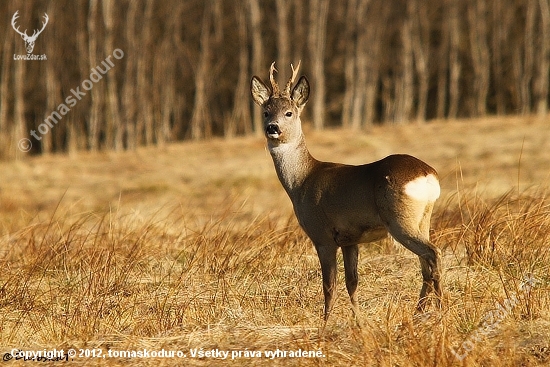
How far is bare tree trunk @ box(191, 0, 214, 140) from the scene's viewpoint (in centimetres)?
3173

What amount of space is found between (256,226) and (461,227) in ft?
6.03

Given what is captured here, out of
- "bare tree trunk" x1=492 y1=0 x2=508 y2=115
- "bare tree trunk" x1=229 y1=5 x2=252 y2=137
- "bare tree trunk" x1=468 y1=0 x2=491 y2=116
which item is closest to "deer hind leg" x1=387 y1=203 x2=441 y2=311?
"bare tree trunk" x1=229 y1=5 x2=252 y2=137

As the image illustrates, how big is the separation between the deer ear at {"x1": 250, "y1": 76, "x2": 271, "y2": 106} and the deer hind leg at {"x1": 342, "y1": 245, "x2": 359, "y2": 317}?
133 centimetres

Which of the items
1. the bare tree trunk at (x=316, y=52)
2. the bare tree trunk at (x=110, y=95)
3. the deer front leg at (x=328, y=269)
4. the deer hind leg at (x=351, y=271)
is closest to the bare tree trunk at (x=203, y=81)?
the bare tree trunk at (x=110, y=95)

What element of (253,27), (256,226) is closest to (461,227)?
(256,226)

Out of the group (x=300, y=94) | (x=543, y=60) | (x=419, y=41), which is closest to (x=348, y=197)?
(x=300, y=94)

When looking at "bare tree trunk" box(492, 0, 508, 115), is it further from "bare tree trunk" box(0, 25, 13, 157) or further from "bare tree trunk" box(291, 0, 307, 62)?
"bare tree trunk" box(0, 25, 13, 157)

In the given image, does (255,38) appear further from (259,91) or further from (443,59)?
(259,91)

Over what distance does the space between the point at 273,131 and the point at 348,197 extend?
815 mm

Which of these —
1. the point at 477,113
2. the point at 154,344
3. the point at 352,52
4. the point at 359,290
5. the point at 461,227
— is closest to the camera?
the point at 154,344

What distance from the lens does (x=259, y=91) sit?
660 cm

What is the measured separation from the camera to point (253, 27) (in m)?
30.2

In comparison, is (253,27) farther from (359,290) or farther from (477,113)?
(359,290)

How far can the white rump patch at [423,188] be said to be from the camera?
17.7ft
